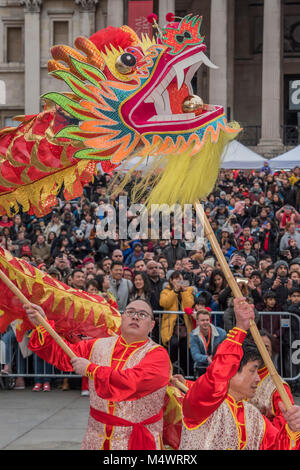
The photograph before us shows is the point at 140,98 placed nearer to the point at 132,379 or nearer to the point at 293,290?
the point at 132,379

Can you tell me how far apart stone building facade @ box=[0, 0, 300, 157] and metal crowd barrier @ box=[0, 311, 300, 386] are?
29856 mm

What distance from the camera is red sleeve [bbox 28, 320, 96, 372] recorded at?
227 inches

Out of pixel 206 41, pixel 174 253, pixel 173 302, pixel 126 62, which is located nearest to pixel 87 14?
pixel 206 41

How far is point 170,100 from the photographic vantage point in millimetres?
5523

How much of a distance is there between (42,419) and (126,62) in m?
5.69

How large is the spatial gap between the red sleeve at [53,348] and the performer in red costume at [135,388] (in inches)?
3.0

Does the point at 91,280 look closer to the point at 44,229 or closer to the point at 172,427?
the point at 172,427

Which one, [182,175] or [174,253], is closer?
[182,175]

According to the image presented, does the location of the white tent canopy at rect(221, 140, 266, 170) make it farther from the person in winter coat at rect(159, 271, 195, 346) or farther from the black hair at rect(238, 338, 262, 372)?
the black hair at rect(238, 338, 262, 372)

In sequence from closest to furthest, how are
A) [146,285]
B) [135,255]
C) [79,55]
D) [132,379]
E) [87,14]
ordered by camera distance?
1. [132,379]
2. [79,55]
3. [146,285]
4. [135,255]
5. [87,14]

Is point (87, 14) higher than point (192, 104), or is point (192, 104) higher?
point (87, 14)

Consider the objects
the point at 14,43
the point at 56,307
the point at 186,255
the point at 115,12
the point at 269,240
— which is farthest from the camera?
the point at 14,43

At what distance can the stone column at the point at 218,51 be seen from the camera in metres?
40.0

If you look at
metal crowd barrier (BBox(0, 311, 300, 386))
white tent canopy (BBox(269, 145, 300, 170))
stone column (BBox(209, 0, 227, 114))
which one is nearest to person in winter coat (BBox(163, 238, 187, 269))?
metal crowd barrier (BBox(0, 311, 300, 386))
